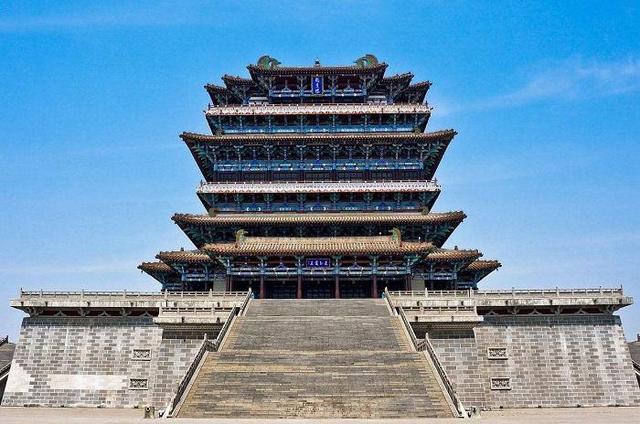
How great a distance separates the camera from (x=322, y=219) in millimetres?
43375

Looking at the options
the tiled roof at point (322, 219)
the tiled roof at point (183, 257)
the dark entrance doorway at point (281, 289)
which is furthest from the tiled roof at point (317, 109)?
the dark entrance doorway at point (281, 289)

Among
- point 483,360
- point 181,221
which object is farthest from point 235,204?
point 483,360

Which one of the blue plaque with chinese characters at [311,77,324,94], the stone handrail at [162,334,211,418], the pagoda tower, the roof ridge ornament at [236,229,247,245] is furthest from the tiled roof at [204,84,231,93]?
the stone handrail at [162,334,211,418]

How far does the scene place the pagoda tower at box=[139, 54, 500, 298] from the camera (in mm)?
41562

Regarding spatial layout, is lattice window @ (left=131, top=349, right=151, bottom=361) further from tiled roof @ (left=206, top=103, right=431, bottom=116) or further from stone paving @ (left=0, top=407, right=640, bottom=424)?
tiled roof @ (left=206, top=103, right=431, bottom=116)

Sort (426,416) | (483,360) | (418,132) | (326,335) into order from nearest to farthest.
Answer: (426,416) < (326,335) < (483,360) < (418,132)

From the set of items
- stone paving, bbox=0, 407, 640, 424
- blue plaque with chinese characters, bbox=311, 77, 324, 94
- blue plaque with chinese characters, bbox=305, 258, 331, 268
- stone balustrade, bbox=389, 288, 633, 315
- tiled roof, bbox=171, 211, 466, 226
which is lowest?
stone paving, bbox=0, 407, 640, 424

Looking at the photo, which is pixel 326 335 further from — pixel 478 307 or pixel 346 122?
pixel 346 122

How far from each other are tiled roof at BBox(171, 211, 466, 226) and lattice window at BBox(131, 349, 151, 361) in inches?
448

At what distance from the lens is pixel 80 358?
1384 inches

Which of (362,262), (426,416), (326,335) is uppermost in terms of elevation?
(362,262)

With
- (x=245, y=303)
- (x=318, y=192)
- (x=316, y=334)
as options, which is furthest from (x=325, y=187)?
(x=316, y=334)

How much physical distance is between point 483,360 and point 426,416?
1248 centimetres

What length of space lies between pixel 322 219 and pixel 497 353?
15.7 m
